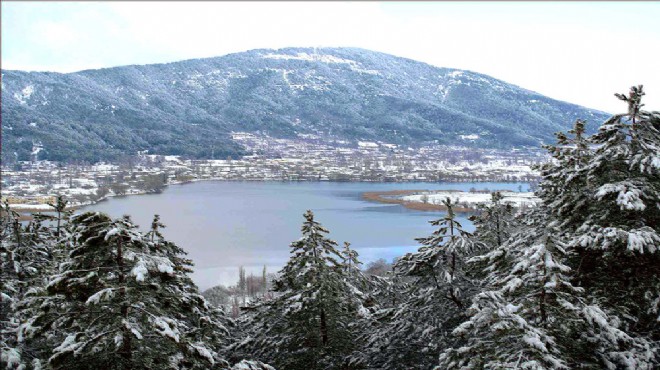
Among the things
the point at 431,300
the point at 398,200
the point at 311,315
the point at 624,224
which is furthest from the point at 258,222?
the point at 624,224

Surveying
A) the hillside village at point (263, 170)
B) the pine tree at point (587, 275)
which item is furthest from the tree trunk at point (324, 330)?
the hillside village at point (263, 170)

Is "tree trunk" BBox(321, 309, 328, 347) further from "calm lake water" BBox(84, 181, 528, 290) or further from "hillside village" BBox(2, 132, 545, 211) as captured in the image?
"hillside village" BBox(2, 132, 545, 211)

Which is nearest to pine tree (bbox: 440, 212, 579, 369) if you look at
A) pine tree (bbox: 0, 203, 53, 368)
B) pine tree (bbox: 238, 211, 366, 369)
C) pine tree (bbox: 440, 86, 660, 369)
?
pine tree (bbox: 440, 86, 660, 369)

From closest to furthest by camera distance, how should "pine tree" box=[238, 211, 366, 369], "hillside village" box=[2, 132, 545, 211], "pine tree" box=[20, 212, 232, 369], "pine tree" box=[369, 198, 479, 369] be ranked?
"pine tree" box=[20, 212, 232, 369] → "pine tree" box=[369, 198, 479, 369] → "pine tree" box=[238, 211, 366, 369] → "hillside village" box=[2, 132, 545, 211]

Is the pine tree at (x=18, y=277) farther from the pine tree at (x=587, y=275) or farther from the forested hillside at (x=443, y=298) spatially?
the pine tree at (x=587, y=275)

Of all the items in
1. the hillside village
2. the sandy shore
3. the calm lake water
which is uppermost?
the hillside village

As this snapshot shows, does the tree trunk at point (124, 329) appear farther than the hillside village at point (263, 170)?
No

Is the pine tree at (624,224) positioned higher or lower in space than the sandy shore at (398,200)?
higher
